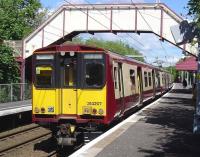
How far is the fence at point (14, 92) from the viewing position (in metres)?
28.9

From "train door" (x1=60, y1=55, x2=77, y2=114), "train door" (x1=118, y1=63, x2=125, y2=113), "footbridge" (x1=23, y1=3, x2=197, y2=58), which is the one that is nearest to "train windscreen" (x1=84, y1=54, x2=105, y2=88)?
"train door" (x1=60, y1=55, x2=77, y2=114)

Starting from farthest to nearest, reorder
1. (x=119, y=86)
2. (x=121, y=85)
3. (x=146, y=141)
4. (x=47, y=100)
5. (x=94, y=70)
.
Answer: (x=121, y=85) < (x=119, y=86) < (x=47, y=100) < (x=94, y=70) < (x=146, y=141)

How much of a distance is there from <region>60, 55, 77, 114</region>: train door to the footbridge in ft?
73.2

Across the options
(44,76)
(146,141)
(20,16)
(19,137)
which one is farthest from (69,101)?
(20,16)

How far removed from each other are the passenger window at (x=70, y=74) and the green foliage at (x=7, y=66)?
60.4 feet

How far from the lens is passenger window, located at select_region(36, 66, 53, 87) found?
16047 mm

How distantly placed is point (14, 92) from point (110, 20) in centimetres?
1111

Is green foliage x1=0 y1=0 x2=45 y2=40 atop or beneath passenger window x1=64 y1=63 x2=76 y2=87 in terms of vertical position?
atop

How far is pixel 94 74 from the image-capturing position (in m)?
15.7

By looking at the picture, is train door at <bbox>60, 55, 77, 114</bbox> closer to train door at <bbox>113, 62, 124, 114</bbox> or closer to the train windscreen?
the train windscreen

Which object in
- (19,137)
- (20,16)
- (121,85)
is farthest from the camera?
(20,16)

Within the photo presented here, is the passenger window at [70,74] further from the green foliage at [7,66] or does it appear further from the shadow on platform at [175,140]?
the green foliage at [7,66]

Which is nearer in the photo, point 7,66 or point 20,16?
point 7,66

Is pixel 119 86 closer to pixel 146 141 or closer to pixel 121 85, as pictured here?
pixel 121 85
